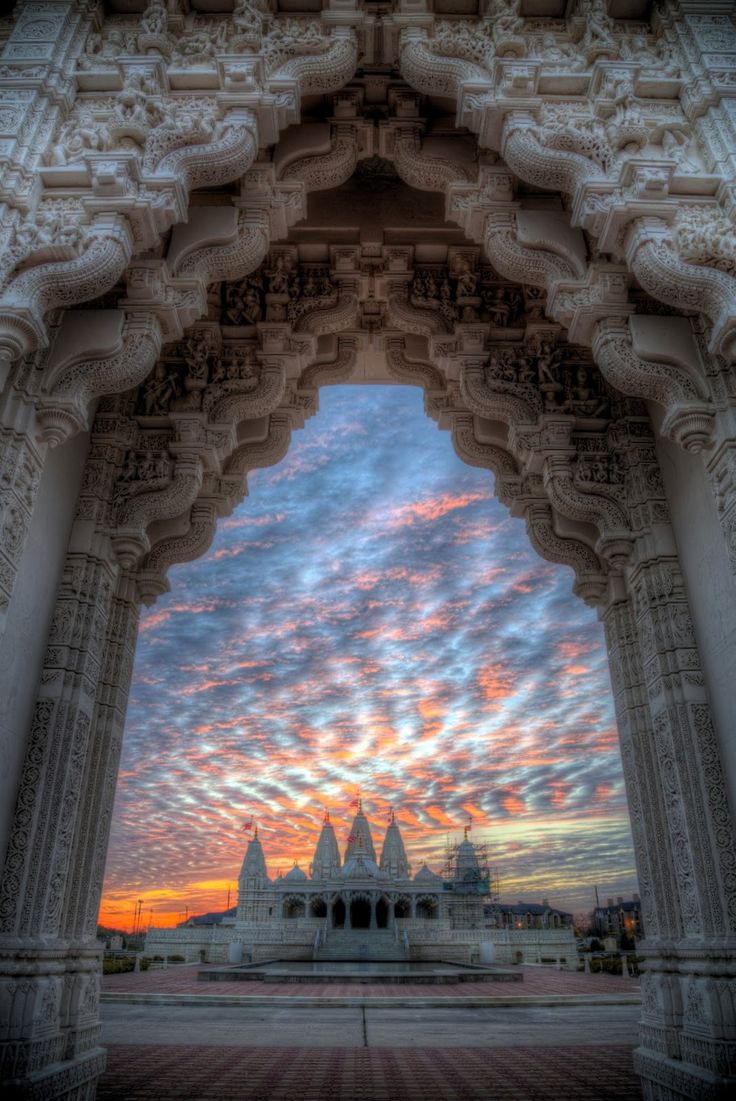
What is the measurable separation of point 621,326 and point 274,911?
4143 cm

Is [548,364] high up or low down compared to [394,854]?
up

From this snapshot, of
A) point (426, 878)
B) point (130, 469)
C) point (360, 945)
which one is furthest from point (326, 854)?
point (130, 469)

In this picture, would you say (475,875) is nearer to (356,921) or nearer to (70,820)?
(356,921)

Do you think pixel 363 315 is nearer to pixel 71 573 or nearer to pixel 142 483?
pixel 142 483

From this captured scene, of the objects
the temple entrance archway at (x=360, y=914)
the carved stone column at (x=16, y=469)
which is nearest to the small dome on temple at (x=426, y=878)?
the temple entrance archway at (x=360, y=914)

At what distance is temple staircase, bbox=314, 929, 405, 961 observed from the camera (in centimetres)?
3466

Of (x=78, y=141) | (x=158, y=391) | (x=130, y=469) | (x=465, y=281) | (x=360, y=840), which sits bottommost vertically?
(x=360, y=840)

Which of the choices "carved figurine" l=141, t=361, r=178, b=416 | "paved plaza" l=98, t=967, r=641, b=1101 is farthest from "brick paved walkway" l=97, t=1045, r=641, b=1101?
"carved figurine" l=141, t=361, r=178, b=416

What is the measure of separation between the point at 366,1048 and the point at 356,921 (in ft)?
117

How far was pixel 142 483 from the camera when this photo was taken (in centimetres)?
777

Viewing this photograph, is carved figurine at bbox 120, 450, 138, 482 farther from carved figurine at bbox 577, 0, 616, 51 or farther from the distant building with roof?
the distant building with roof

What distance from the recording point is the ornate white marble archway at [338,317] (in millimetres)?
5059

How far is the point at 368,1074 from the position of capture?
698 centimetres

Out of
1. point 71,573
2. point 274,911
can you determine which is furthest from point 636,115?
point 274,911
